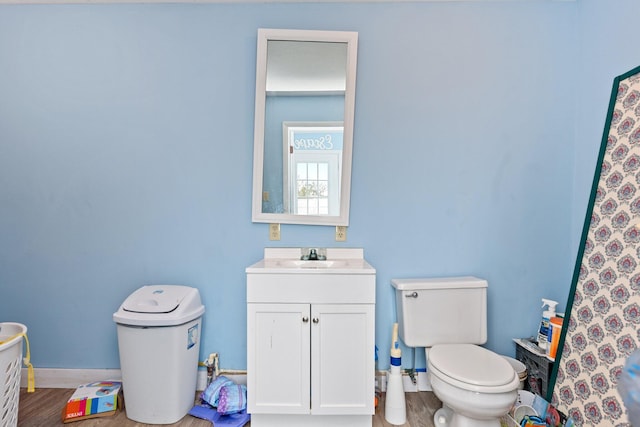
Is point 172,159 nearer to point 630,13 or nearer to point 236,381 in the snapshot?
point 236,381

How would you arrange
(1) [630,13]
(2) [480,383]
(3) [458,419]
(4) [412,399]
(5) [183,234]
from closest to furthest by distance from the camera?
(2) [480,383]
(3) [458,419]
(1) [630,13]
(4) [412,399]
(5) [183,234]

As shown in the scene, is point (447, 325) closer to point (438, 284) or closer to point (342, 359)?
point (438, 284)

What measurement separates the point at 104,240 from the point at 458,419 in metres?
2.25

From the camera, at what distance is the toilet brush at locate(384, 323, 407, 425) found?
1.78 m

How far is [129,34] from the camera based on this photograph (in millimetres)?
2098

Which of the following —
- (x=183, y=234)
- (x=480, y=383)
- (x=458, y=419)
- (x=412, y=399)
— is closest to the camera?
(x=480, y=383)

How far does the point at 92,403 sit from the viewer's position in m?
1.81

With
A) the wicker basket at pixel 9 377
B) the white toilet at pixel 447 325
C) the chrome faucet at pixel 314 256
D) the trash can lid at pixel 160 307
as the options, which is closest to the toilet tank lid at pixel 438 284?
the white toilet at pixel 447 325

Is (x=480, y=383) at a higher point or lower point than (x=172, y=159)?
lower

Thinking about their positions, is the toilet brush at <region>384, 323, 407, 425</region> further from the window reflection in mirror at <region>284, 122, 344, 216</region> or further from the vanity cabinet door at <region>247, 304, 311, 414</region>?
the window reflection in mirror at <region>284, 122, 344, 216</region>

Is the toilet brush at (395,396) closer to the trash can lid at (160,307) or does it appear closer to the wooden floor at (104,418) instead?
the wooden floor at (104,418)

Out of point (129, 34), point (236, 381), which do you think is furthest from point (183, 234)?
point (129, 34)

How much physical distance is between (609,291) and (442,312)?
2.53 feet

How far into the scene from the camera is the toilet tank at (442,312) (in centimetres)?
189
